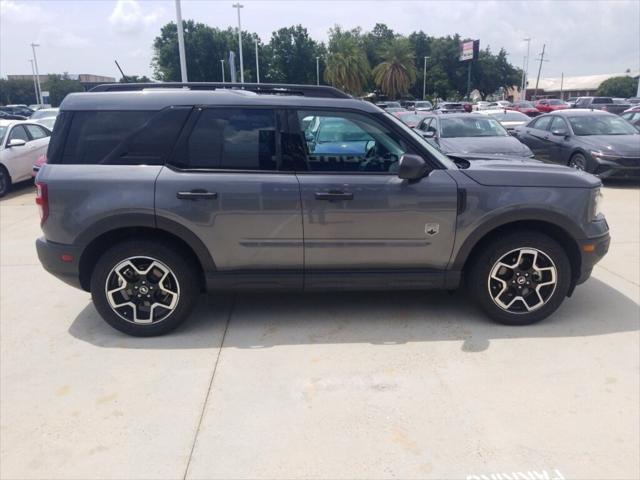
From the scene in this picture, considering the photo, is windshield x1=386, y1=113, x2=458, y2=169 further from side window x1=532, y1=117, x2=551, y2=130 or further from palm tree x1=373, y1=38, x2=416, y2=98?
palm tree x1=373, y1=38, x2=416, y2=98

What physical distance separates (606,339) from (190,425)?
307 centimetres

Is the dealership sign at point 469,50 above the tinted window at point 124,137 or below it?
above

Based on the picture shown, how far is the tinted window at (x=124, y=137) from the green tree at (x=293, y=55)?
7629cm

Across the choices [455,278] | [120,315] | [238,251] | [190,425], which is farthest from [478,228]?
[120,315]

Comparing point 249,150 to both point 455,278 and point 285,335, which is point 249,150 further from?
point 455,278

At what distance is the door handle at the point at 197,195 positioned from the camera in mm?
3742

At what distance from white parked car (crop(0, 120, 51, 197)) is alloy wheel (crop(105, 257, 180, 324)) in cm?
839

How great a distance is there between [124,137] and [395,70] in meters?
70.1

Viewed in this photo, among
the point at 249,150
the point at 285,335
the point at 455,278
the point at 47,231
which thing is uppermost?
the point at 249,150

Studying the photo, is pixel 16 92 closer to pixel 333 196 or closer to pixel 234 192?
pixel 234 192

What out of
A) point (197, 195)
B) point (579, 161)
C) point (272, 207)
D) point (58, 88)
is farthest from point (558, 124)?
point (58, 88)

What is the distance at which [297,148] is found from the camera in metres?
3.88

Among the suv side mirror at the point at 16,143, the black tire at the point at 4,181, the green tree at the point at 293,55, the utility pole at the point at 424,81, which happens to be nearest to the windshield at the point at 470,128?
the suv side mirror at the point at 16,143

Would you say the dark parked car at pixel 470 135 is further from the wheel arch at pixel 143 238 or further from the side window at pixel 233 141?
the wheel arch at pixel 143 238
